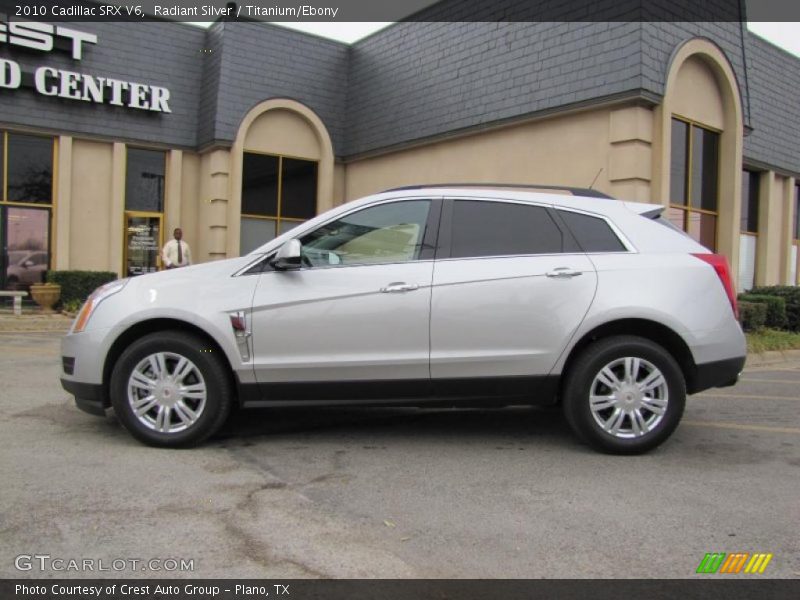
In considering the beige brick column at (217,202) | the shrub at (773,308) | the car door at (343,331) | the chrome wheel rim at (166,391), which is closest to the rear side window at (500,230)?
the car door at (343,331)

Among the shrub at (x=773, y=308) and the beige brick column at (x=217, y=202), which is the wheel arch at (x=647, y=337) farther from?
the beige brick column at (x=217, y=202)

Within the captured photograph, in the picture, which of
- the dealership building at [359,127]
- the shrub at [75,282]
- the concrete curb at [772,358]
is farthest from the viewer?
the shrub at [75,282]

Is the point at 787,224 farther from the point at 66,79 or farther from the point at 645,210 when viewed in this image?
the point at 66,79

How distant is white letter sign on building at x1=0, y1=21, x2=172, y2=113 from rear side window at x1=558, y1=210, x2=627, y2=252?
13860 mm

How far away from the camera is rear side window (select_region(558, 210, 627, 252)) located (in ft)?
16.6

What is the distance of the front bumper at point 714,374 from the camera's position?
4.94 meters

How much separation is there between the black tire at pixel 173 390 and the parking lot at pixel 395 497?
15 cm

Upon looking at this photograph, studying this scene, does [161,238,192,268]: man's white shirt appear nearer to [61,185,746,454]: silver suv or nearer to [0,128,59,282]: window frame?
[0,128,59,282]: window frame

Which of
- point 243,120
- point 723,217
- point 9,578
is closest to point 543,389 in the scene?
point 9,578

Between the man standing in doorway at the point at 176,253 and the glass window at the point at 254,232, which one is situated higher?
the glass window at the point at 254,232

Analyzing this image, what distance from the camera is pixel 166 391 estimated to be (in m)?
4.89

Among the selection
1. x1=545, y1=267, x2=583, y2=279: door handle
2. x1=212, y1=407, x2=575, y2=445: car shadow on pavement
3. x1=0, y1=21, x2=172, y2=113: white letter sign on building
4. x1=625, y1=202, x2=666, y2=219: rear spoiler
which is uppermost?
x1=0, y1=21, x2=172, y2=113: white letter sign on building

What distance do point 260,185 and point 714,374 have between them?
14.1m
